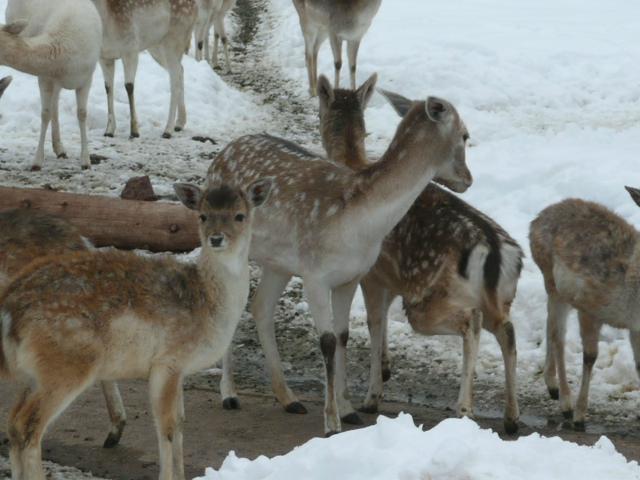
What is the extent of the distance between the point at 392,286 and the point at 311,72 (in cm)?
1001

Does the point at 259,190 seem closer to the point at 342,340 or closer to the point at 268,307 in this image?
the point at 342,340

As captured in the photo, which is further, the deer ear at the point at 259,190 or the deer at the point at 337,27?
the deer at the point at 337,27

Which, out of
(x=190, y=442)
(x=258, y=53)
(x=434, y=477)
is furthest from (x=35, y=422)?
(x=258, y=53)

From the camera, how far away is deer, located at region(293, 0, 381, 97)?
59.4 feet

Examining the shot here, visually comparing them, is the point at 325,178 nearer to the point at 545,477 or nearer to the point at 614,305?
the point at 614,305

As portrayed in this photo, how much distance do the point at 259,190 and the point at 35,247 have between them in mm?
1286

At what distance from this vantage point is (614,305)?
326 inches

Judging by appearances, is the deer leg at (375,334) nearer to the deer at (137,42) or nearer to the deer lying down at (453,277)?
the deer lying down at (453,277)

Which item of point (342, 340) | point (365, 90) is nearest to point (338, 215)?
point (342, 340)

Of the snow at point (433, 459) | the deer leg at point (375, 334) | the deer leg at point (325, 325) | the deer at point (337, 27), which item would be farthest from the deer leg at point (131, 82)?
the snow at point (433, 459)

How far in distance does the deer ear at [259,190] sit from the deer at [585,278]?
2.25m

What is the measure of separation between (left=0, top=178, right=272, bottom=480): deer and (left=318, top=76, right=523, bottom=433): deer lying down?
1.53 metres

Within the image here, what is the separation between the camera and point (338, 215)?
7.97 metres

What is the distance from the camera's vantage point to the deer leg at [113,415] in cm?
734
